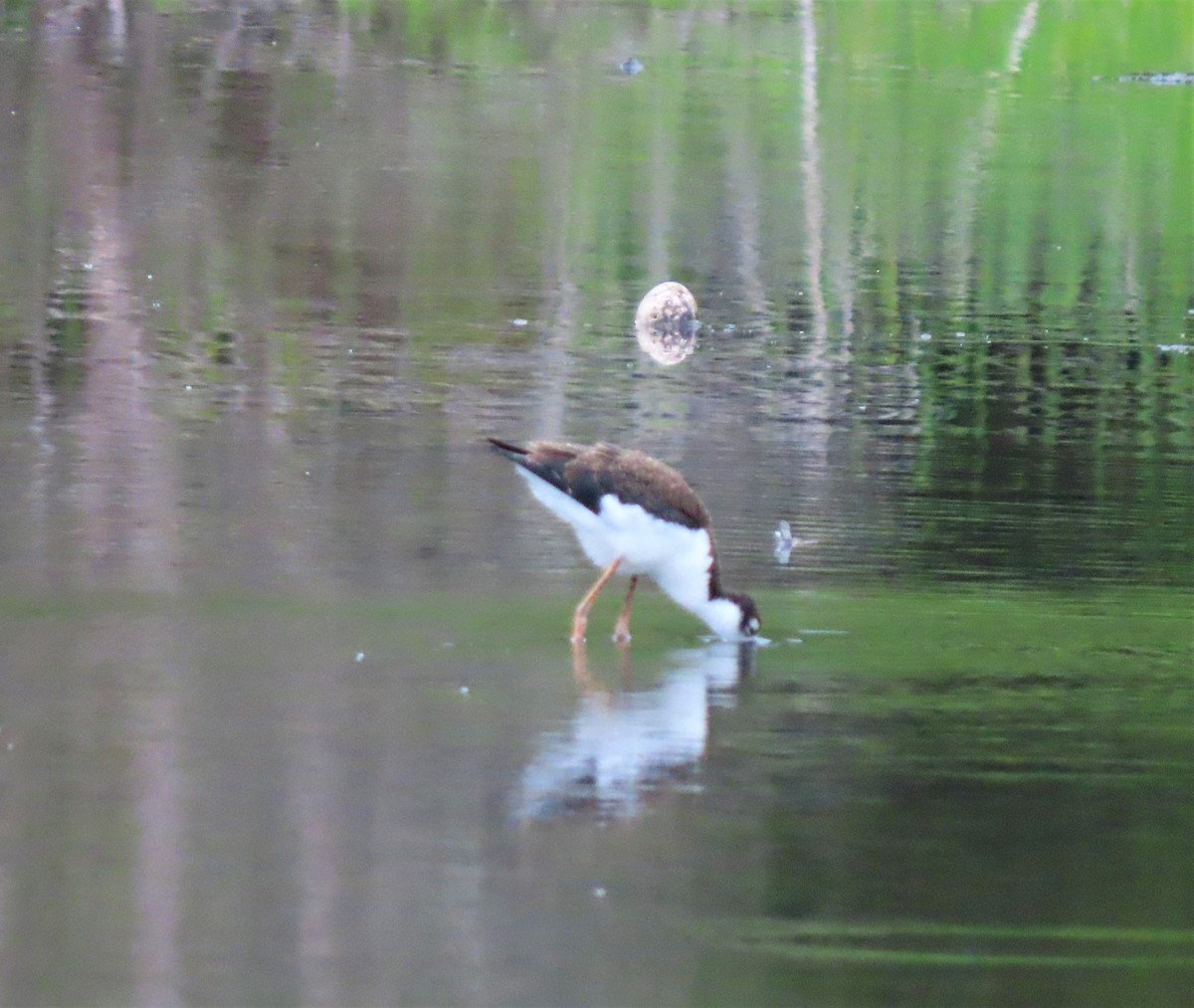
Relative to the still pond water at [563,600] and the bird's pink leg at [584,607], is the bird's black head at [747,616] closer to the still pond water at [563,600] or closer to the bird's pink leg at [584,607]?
the still pond water at [563,600]

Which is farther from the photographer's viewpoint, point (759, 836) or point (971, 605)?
point (971, 605)

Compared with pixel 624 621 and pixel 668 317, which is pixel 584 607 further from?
pixel 668 317

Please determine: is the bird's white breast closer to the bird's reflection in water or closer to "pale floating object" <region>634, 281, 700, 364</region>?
the bird's reflection in water

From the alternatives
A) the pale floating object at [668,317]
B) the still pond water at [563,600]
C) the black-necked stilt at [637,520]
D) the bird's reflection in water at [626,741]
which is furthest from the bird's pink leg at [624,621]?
the pale floating object at [668,317]

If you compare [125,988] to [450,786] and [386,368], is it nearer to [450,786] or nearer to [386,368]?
[450,786]

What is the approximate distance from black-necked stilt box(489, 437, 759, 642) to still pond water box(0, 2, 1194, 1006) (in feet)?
0.68

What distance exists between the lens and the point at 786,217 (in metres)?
25.2

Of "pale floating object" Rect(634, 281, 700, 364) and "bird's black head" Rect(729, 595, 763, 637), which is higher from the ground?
"pale floating object" Rect(634, 281, 700, 364)

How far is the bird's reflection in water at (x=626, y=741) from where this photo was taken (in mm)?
7641

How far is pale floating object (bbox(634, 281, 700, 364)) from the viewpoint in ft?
58.5

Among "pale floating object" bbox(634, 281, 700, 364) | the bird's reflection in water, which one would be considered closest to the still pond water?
the bird's reflection in water

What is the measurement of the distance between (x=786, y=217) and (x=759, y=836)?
60.2ft

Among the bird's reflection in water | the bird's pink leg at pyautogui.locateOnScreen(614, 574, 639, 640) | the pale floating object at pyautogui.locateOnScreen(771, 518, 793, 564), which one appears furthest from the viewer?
the pale floating object at pyautogui.locateOnScreen(771, 518, 793, 564)

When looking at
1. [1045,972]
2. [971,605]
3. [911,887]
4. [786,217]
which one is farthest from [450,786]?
[786,217]
